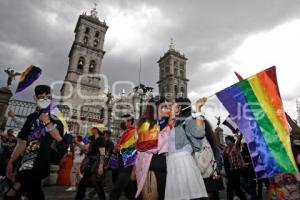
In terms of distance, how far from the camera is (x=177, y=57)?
53250mm

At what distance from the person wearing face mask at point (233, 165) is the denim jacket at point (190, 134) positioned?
3.25 meters

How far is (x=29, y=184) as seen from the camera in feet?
9.66

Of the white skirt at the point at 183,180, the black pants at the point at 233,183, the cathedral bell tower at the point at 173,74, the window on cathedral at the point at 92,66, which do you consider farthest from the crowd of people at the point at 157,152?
the cathedral bell tower at the point at 173,74

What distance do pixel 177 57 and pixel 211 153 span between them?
51.1 meters

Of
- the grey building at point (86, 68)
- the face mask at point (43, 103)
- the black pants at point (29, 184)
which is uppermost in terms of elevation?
the grey building at point (86, 68)

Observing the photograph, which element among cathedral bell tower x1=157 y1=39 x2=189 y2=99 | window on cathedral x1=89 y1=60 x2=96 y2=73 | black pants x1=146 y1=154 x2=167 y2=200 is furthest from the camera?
cathedral bell tower x1=157 y1=39 x2=189 y2=99

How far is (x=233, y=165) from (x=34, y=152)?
4.79m

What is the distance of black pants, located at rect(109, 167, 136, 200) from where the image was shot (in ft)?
14.6

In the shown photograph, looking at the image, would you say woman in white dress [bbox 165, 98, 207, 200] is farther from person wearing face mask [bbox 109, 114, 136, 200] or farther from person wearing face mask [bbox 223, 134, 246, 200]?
person wearing face mask [bbox 223, 134, 246, 200]

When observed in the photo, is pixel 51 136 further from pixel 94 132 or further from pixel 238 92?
pixel 238 92

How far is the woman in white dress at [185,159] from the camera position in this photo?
2.86m

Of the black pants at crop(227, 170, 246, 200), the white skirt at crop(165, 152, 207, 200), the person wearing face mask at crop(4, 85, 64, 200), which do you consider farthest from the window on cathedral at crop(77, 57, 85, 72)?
the white skirt at crop(165, 152, 207, 200)

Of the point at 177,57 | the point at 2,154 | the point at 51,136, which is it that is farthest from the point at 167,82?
the point at 51,136

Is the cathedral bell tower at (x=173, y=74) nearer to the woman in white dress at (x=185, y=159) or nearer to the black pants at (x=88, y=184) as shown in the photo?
the black pants at (x=88, y=184)
